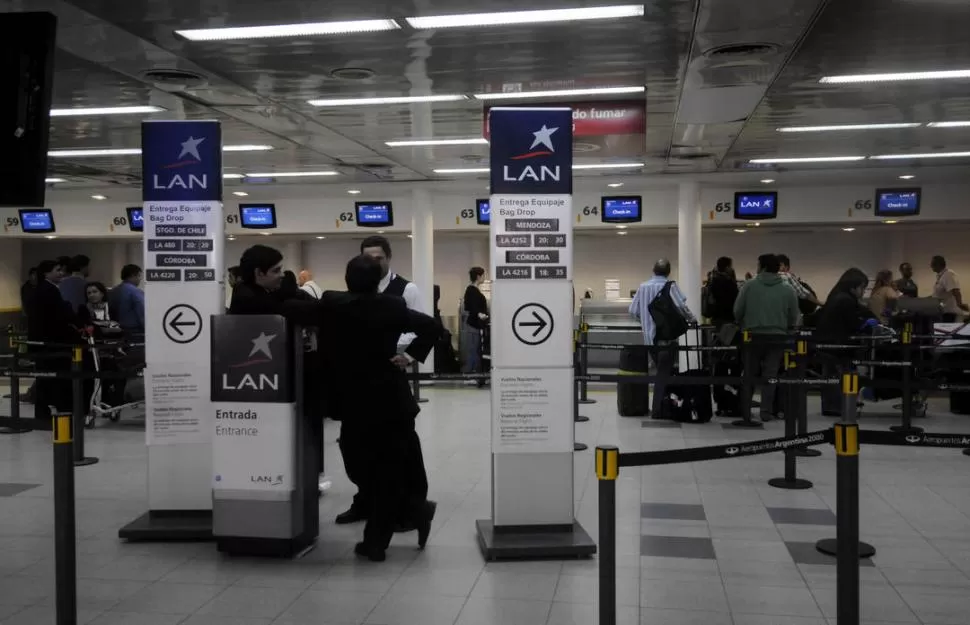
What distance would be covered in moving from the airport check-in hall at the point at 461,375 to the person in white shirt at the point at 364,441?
0.08ft

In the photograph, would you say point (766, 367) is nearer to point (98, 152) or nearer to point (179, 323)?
point (179, 323)

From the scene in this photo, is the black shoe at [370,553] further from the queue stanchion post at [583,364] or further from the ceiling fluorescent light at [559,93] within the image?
the queue stanchion post at [583,364]

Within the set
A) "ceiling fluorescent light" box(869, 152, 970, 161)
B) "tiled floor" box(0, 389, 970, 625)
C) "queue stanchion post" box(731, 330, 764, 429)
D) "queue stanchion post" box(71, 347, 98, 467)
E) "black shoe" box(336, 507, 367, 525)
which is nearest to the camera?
"tiled floor" box(0, 389, 970, 625)

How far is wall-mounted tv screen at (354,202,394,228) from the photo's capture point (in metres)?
Result: 16.2

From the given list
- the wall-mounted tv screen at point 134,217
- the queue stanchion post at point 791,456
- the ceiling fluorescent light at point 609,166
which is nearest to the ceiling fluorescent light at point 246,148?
the ceiling fluorescent light at point 609,166

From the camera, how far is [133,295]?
424 inches

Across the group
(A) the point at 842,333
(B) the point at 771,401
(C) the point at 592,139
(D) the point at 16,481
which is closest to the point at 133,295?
(D) the point at 16,481

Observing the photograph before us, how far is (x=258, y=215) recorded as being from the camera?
54.7 ft

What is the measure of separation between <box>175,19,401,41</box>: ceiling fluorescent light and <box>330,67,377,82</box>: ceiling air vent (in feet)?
3.33

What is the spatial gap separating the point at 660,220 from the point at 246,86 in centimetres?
940

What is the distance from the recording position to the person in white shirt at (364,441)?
16.4 feet

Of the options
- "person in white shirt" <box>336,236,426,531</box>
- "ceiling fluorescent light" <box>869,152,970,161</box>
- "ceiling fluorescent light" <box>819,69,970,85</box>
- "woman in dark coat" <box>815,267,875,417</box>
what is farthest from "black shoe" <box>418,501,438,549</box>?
"ceiling fluorescent light" <box>869,152,970,161</box>

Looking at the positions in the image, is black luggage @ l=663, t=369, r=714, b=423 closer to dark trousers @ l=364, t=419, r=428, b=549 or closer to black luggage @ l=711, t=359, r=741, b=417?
black luggage @ l=711, t=359, r=741, b=417

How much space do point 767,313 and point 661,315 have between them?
4.30ft
